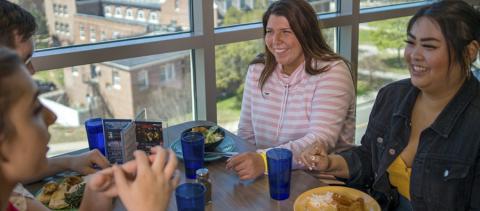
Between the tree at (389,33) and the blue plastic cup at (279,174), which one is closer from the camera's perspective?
the blue plastic cup at (279,174)

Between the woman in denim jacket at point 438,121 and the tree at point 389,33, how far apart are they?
1.45m

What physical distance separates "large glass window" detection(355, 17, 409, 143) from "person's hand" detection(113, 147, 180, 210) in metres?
2.27

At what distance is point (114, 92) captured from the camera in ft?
7.84

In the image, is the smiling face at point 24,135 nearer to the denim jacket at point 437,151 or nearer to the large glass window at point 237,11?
the denim jacket at point 437,151

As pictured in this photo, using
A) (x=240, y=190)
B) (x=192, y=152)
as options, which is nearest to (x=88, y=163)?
(x=192, y=152)

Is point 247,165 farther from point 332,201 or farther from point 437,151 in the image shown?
point 437,151

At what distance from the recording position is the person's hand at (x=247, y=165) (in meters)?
1.53

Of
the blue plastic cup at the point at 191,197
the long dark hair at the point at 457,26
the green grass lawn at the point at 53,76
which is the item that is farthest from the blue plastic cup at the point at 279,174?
the green grass lawn at the point at 53,76

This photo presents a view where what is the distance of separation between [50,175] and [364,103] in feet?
7.28

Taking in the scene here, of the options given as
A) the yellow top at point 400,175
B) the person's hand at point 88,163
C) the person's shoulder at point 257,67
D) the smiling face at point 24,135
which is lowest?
the yellow top at point 400,175

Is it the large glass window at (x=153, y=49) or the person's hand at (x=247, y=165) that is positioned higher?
the large glass window at (x=153, y=49)

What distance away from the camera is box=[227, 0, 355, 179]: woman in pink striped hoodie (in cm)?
189

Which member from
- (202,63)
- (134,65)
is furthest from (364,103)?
(134,65)

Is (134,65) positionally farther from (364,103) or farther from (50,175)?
(364,103)
